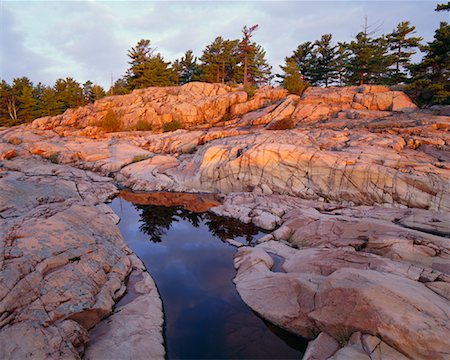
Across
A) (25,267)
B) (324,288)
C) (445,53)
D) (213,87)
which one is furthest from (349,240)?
(213,87)

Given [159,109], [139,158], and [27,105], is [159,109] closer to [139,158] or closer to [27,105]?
[139,158]

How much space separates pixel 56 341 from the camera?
21.2ft

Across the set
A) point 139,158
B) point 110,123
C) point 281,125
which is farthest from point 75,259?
point 110,123

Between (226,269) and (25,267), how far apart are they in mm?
8285

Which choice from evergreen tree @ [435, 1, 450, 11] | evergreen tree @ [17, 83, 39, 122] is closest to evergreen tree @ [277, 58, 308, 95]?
evergreen tree @ [435, 1, 450, 11]

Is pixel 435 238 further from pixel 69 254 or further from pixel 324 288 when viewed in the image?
pixel 69 254

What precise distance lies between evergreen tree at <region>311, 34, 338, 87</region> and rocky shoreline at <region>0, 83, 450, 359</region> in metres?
16.9

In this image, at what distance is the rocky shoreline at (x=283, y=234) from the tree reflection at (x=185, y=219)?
111cm

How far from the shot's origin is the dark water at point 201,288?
8398 mm

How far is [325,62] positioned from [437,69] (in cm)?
2284

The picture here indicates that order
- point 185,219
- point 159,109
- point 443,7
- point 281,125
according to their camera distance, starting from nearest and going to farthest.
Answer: point 185,219 < point 443,7 < point 281,125 < point 159,109

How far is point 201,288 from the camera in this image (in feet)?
37.8

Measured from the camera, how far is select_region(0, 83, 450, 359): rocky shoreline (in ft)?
22.5

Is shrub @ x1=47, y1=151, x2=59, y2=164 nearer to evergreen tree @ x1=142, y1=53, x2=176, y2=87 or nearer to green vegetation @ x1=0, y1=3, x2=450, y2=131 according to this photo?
green vegetation @ x1=0, y1=3, x2=450, y2=131
